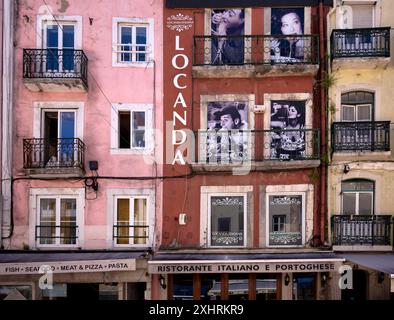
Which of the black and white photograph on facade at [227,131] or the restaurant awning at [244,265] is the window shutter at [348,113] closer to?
the black and white photograph on facade at [227,131]

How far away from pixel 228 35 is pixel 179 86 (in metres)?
2.07

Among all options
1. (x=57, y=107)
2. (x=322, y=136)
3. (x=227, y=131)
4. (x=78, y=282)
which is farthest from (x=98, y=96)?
A: (x=322, y=136)

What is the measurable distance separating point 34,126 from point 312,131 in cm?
815

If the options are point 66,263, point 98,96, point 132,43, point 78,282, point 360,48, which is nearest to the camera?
point 66,263

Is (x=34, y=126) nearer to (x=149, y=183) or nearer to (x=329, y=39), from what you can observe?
(x=149, y=183)

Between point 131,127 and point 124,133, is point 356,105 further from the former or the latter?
point 124,133

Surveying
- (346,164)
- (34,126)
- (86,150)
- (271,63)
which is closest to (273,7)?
(271,63)

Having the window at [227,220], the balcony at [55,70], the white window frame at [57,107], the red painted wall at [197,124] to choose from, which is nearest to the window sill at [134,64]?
the red painted wall at [197,124]

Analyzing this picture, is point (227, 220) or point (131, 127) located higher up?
point (131, 127)

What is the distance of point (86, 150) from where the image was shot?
11.7m

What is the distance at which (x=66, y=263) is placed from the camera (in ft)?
33.0

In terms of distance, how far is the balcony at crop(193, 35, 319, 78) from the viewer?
11375mm

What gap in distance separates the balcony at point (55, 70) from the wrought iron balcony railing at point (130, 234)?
4207mm
